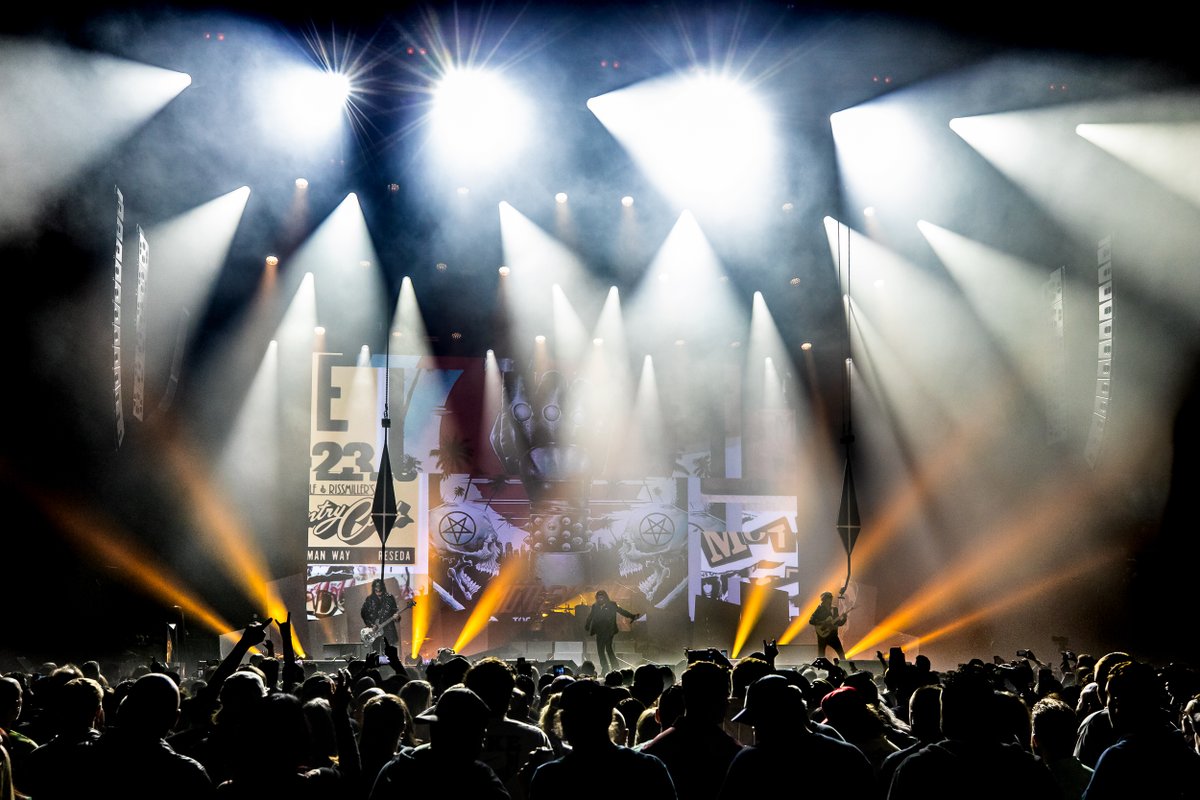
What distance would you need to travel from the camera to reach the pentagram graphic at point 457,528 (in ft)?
53.2

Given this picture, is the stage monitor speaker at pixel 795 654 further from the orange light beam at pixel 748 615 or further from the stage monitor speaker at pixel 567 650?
the stage monitor speaker at pixel 567 650

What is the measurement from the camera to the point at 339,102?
12125mm

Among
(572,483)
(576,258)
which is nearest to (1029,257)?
(576,258)

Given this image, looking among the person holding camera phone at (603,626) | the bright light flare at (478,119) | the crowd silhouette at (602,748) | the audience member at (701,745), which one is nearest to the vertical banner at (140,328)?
the bright light flare at (478,119)

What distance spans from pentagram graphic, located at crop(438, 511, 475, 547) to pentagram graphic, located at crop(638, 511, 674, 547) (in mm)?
2854

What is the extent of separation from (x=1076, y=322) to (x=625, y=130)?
6.19 meters

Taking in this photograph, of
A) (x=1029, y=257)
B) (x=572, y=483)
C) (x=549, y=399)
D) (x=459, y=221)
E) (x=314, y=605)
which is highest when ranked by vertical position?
(x=459, y=221)

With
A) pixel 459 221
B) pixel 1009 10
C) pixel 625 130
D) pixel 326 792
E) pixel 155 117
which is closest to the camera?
pixel 326 792

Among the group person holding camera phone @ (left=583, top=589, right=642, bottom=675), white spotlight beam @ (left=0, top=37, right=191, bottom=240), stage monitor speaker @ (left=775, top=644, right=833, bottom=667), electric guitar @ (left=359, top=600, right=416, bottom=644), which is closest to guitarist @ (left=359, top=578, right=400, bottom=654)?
electric guitar @ (left=359, top=600, right=416, bottom=644)

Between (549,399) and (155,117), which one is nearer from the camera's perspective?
(155,117)

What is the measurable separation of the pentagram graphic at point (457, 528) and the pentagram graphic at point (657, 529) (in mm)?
2854

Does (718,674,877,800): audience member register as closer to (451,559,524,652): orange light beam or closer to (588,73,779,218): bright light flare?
(588,73,779,218): bright light flare

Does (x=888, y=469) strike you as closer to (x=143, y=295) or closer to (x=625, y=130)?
(x=625, y=130)

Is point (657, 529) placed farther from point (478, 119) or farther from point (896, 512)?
point (478, 119)
